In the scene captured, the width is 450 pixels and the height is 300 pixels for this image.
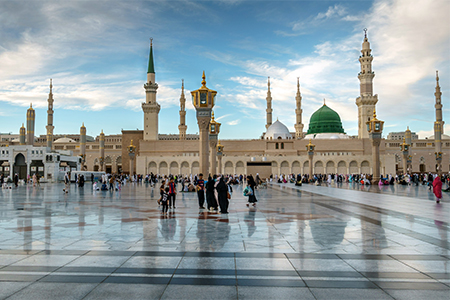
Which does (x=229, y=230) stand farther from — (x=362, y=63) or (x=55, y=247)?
(x=362, y=63)

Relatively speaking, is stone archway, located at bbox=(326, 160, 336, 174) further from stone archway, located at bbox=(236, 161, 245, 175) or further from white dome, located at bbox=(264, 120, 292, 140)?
stone archway, located at bbox=(236, 161, 245, 175)

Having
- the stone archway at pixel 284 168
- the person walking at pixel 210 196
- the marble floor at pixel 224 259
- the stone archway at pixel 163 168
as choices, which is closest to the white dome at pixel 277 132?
A: the stone archway at pixel 284 168

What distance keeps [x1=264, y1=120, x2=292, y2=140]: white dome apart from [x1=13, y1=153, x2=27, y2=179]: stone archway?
44.5 meters

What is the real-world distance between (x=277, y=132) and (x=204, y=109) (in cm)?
5506

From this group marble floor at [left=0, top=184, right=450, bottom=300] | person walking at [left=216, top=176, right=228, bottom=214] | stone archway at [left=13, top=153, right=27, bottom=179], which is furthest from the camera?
stone archway at [left=13, top=153, right=27, bottom=179]

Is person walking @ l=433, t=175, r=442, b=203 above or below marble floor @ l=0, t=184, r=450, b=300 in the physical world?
above

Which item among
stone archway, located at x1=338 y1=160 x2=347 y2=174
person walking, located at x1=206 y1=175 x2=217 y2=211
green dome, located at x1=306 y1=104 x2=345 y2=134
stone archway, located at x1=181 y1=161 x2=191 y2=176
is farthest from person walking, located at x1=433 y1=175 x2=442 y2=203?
green dome, located at x1=306 y1=104 x2=345 y2=134

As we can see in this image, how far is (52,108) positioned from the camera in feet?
235

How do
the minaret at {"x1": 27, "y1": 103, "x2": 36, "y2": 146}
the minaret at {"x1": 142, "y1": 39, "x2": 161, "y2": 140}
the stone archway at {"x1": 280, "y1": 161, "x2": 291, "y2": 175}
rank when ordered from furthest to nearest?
the minaret at {"x1": 142, "y1": 39, "x2": 161, "y2": 140}
the stone archway at {"x1": 280, "y1": 161, "x2": 291, "y2": 175}
the minaret at {"x1": 27, "y1": 103, "x2": 36, "y2": 146}

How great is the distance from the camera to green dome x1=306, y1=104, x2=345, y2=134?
75.7m

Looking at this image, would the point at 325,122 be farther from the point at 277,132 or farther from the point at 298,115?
the point at 277,132

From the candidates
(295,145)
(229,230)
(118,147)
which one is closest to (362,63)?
(295,145)

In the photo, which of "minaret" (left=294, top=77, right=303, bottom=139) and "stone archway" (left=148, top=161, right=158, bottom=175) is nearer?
"stone archway" (left=148, top=161, right=158, bottom=175)

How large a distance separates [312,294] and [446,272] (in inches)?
72.3
